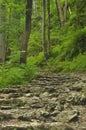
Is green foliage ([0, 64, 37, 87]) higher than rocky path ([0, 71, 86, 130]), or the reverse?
rocky path ([0, 71, 86, 130])

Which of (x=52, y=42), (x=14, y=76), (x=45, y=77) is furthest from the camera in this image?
(x=52, y=42)

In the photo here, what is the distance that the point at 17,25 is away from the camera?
60.5 feet

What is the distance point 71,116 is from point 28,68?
6.94 meters

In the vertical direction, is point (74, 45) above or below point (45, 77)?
above

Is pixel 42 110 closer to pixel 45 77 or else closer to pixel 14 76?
pixel 14 76

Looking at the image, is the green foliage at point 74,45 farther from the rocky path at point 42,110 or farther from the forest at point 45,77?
the rocky path at point 42,110

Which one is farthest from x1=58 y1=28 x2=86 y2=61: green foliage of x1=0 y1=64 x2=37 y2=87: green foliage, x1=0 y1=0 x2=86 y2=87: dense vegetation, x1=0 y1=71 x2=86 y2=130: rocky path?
x1=0 y1=71 x2=86 y2=130: rocky path

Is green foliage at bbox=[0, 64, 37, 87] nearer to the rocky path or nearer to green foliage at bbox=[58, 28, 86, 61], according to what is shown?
the rocky path

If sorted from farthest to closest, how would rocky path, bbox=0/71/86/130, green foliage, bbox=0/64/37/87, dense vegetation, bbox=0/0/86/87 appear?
dense vegetation, bbox=0/0/86/87 < green foliage, bbox=0/64/37/87 < rocky path, bbox=0/71/86/130

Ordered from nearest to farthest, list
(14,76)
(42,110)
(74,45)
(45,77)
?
(42,110) → (14,76) → (45,77) → (74,45)

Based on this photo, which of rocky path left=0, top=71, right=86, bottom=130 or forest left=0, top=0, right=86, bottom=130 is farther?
forest left=0, top=0, right=86, bottom=130

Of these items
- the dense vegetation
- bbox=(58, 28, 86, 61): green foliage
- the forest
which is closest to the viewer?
the forest

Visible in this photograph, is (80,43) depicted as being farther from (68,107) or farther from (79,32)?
(68,107)

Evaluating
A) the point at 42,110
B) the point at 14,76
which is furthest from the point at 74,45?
the point at 42,110
